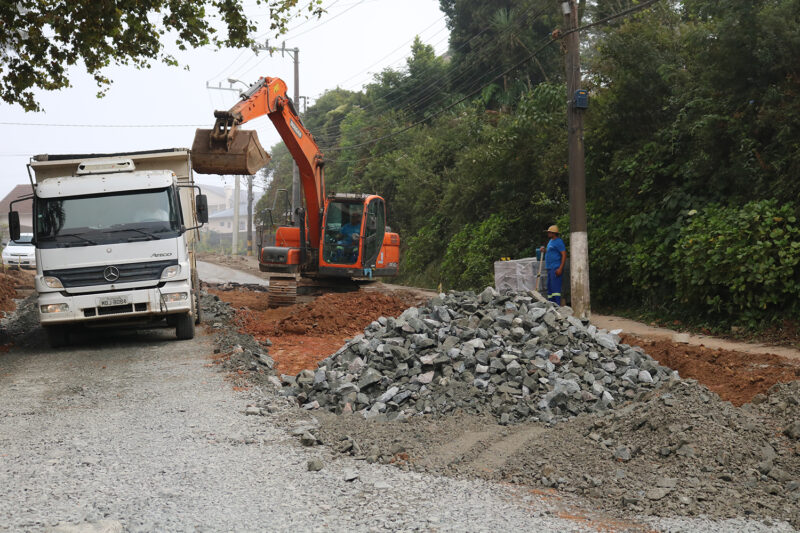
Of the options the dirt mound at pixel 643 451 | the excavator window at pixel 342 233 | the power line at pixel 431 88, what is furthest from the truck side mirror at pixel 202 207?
the power line at pixel 431 88

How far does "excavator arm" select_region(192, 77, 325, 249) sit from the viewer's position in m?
14.9

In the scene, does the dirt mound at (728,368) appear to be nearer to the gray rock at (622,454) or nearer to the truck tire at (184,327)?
the gray rock at (622,454)

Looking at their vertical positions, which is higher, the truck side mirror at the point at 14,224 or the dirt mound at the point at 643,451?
the truck side mirror at the point at 14,224

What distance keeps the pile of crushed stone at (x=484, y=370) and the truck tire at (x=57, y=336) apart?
5603mm

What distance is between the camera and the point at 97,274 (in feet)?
39.3

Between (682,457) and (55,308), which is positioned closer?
(682,457)

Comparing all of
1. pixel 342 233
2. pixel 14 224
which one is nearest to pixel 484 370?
pixel 14 224

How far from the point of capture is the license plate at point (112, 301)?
1197cm

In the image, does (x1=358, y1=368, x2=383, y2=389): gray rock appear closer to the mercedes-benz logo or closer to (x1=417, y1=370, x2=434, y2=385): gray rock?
(x1=417, y1=370, x2=434, y2=385): gray rock

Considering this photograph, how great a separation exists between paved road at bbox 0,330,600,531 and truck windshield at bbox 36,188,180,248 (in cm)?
372

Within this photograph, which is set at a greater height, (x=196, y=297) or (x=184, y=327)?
(x=196, y=297)

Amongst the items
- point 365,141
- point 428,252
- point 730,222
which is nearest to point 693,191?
point 730,222

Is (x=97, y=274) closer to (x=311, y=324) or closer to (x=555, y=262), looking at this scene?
(x=311, y=324)

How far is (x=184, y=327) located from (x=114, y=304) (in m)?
1.45
